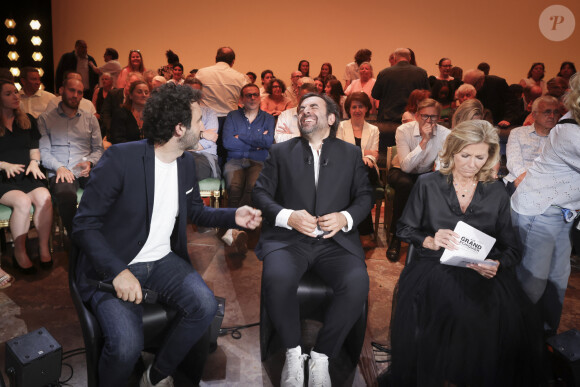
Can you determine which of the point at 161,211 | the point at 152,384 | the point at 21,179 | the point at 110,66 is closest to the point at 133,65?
the point at 110,66

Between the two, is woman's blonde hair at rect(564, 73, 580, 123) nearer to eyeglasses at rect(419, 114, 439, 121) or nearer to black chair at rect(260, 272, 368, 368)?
black chair at rect(260, 272, 368, 368)

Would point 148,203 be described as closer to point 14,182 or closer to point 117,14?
point 14,182

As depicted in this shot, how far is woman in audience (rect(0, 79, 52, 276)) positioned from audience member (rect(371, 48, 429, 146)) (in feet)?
13.1

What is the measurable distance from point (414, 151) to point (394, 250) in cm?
92

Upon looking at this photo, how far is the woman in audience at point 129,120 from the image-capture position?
14.3 feet

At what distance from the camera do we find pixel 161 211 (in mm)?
2232

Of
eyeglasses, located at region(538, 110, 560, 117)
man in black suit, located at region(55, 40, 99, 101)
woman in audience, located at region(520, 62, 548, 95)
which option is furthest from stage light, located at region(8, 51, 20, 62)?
woman in audience, located at region(520, 62, 548, 95)

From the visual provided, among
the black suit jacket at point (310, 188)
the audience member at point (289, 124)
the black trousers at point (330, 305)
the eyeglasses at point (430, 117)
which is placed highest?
the eyeglasses at point (430, 117)

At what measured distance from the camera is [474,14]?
9602 mm

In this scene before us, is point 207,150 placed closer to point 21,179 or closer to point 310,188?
point 21,179

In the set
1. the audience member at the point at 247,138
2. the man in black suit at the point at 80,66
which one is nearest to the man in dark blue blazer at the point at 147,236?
the audience member at the point at 247,138

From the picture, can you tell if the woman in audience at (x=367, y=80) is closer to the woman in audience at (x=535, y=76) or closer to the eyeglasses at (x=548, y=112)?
the woman in audience at (x=535, y=76)

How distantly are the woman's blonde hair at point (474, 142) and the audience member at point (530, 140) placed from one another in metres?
1.40

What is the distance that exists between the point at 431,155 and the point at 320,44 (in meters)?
6.96
